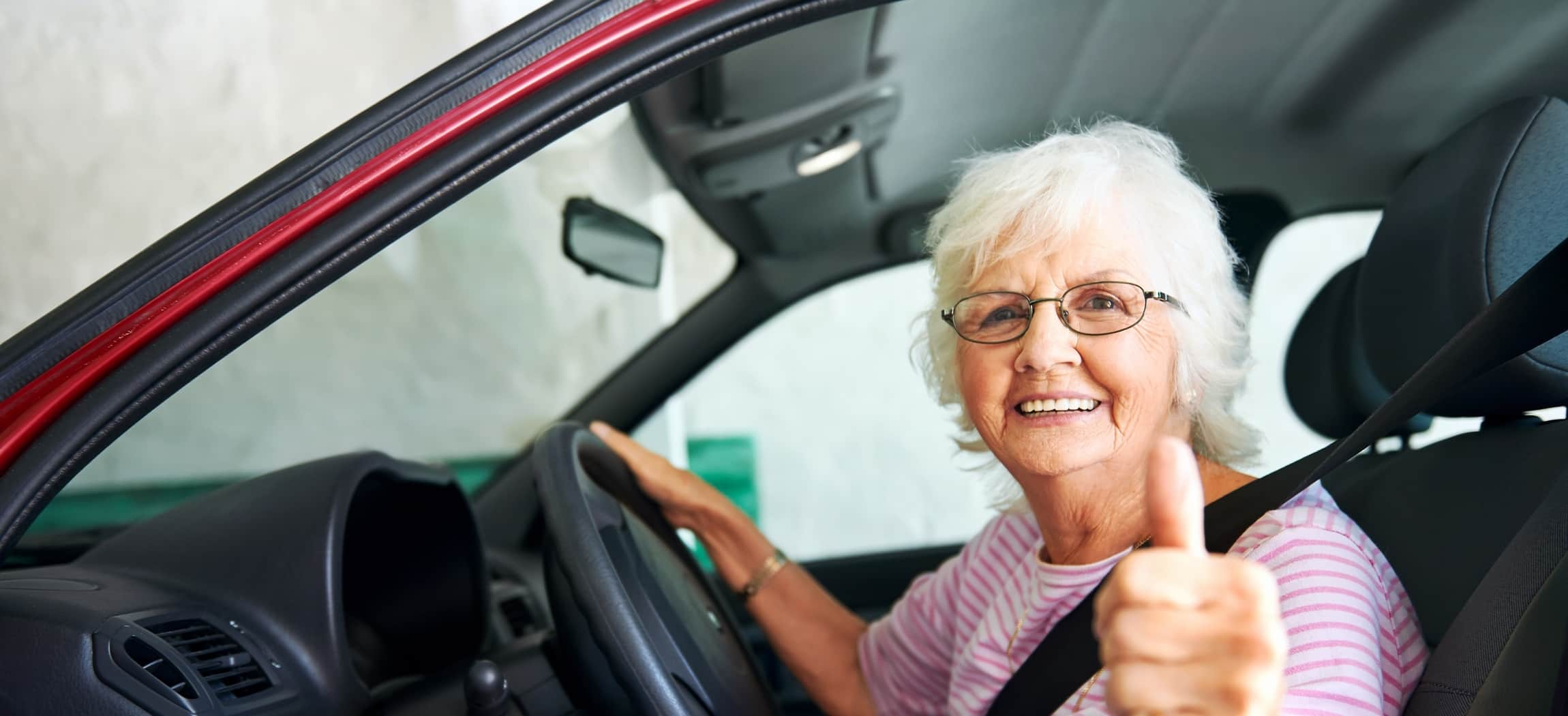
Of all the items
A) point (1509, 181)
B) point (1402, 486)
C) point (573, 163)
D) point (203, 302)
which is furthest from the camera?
point (573, 163)

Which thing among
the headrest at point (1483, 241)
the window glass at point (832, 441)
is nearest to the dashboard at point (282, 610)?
the headrest at point (1483, 241)

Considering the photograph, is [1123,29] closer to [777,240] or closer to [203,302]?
[777,240]

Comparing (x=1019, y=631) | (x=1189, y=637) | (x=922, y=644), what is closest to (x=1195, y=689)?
(x=1189, y=637)

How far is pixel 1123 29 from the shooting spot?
1.39m

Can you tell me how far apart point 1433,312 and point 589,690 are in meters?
0.98

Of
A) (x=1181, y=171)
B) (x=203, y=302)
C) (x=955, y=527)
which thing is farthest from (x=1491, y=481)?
(x=955, y=527)

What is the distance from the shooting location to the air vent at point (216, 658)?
100 cm

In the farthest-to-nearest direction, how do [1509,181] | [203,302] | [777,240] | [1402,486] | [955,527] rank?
1. [955,527]
2. [777,240]
3. [1402,486]
4. [1509,181]
5. [203,302]

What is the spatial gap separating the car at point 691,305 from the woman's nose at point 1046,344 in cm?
24

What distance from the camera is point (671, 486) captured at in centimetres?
164

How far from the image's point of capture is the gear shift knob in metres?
1.08

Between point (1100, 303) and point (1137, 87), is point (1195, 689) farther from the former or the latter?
point (1137, 87)

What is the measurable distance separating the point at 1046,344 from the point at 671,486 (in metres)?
0.73

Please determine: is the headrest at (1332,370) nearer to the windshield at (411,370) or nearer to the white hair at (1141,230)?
the white hair at (1141,230)
